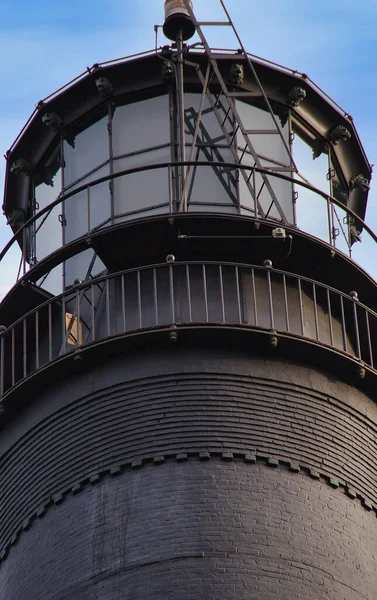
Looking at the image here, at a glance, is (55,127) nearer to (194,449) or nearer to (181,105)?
(181,105)

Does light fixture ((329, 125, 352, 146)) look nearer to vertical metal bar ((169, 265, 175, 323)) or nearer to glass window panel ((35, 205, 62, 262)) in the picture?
glass window panel ((35, 205, 62, 262))

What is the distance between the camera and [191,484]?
26000 millimetres

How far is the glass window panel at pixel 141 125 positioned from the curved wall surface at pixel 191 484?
17.3 feet

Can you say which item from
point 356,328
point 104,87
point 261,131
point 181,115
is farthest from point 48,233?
point 356,328

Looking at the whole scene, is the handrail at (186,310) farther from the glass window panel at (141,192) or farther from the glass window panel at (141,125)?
the glass window panel at (141,125)

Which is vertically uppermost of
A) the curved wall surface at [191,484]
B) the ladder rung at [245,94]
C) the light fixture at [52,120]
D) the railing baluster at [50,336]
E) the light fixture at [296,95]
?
the light fixture at [296,95]

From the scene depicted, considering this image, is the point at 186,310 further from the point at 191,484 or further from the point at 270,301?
the point at 191,484

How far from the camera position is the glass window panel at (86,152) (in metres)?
31.4

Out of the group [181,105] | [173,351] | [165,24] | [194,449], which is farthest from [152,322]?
[165,24]

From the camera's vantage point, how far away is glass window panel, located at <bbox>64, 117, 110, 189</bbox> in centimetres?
3142

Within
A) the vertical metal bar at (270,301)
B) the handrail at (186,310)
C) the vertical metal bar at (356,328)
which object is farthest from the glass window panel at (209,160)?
the vertical metal bar at (356,328)

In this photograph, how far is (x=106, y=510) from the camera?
86.1ft

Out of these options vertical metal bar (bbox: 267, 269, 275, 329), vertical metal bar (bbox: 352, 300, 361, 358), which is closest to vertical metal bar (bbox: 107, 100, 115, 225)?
vertical metal bar (bbox: 267, 269, 275, 329)

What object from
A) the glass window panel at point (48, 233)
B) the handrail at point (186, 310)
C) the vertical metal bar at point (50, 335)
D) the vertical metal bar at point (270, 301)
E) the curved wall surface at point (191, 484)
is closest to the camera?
the curved wall surface at point (191, 484)
